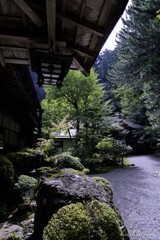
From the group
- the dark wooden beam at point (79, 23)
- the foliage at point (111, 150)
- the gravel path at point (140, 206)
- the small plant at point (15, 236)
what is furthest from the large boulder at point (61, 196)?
the foliage at point (111, 150)

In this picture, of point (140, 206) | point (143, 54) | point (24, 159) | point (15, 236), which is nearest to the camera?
point (15, 236)

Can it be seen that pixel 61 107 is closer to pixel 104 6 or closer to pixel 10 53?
pixel 10 53

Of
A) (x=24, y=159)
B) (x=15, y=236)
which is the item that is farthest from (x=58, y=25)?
(x=24, y=159)

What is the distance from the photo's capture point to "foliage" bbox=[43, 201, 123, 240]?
192 cm

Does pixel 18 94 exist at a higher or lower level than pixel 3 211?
higher

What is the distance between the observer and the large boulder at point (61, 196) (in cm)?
241

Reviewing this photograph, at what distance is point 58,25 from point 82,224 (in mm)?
2261

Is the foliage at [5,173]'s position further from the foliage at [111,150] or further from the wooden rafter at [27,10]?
the foliage at [111,150]

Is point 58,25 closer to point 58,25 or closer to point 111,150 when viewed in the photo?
point 58,25

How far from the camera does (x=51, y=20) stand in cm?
191

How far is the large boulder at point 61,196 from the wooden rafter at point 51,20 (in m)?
1.88

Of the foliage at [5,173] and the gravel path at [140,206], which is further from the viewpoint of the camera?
the foliage at [5,173]

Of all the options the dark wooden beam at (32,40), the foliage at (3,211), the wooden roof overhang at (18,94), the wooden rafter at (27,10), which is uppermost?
the wooden roof overhang at (18,94)

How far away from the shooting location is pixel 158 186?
6566 mm
